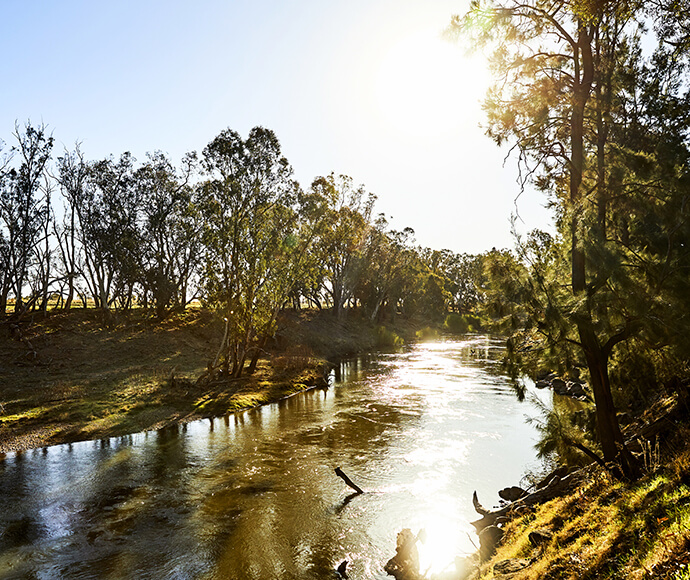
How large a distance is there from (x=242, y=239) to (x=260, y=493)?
1802 centimetres

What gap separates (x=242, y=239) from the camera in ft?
92.2

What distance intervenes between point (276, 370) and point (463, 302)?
3902 inches

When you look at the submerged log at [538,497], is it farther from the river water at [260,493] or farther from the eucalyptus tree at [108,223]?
the eucalyptus tree at [108,223]

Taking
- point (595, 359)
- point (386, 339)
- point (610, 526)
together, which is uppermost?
point (595, 359)

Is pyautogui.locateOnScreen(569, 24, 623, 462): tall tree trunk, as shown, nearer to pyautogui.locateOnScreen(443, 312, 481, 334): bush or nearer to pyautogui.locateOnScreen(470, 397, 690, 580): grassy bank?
pyautogui.locateOnScreen(470, 397, 690, 580): grassy bank

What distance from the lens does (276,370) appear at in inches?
1316

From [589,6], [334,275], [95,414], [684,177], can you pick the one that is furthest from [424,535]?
[334,275]


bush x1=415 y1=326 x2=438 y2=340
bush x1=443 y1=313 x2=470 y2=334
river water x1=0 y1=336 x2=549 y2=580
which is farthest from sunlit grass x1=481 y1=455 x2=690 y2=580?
bush x1=443 y1=313 x2=470 y2=334

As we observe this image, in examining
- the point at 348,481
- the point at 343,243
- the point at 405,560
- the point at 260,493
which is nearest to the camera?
the point at 405,560

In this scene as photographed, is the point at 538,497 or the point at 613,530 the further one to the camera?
the point at 538,497

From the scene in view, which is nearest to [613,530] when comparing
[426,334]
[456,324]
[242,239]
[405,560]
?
[405,560]

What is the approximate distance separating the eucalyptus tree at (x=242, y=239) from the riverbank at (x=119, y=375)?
150 inches

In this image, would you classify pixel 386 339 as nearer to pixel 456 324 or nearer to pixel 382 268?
pixel 382 268

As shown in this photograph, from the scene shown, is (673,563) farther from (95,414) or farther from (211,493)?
(95,414)
